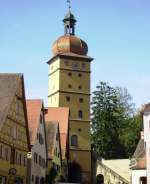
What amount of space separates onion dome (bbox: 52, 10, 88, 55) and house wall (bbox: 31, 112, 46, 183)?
41137 millimetres

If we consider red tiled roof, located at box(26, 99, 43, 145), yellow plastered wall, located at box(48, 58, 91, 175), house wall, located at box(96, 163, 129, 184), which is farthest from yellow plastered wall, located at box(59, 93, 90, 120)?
red tiled roof, located at box(26, 99, 43, 145)

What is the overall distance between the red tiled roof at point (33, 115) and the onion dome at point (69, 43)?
41292 mm

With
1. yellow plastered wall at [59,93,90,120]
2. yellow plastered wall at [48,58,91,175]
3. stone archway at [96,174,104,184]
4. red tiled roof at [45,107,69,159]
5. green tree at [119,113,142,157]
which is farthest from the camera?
yellow plastered wall at [59,93,90,120]

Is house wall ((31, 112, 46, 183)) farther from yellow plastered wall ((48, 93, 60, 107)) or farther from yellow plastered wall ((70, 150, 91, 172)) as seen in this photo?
yellow plastered wall ((48, 93, 60, 107))

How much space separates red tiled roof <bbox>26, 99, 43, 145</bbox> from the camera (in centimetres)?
5291

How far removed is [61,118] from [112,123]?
1961cm

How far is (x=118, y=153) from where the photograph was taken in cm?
8969

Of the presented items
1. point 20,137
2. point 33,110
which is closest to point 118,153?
point 33,110

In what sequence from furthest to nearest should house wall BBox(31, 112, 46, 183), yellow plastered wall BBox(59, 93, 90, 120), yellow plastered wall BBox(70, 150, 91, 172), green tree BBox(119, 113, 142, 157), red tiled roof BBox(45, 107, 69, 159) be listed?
1. yellow plastered wall BBox(59, 93, 90, 120)
2. green tree BBox(119, 113, 142, 157)
3. yellow plastered wall BBox(70, 150, 91, 172)
4. red tiled roof BBox(45, 107, 69, 159)
5. house wall BBox(31, 112, 46, 183)

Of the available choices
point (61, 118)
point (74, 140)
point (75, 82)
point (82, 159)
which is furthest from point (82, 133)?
point (61, 118)

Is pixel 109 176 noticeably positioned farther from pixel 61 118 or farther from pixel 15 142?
pixel 15 142

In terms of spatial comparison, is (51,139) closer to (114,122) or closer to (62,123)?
(62,123)

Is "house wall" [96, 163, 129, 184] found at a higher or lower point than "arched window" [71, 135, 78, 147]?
lower

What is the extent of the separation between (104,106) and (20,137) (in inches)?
1942
